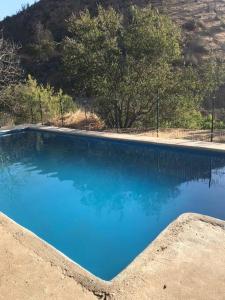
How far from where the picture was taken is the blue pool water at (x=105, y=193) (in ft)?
19.4

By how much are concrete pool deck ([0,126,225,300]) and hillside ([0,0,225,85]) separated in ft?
72.9

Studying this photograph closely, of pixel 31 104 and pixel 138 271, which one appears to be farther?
pixel 31 104

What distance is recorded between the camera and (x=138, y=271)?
171 inches

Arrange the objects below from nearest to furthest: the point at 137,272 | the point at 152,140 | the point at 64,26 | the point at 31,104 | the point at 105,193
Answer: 1. the point at 137,272
2. the point at 105,193
3. the point at 152,140
4. the point at 31,104
5. the point at 64,26

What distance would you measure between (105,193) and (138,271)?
12.4ft

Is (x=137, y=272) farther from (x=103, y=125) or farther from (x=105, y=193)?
(x=103, y=125)

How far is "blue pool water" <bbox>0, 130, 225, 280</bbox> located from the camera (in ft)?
19.4

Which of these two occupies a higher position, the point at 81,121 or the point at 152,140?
the point at 81,121

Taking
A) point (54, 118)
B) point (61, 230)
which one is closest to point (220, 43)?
point (54, 118)

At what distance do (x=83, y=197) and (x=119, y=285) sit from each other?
384 cm

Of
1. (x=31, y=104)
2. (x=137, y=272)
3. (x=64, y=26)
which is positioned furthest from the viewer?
(x=64, y=26)

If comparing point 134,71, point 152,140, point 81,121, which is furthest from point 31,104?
point 152,140

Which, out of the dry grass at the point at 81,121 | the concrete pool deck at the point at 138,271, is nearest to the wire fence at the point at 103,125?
the dry grass at the point at 81,121

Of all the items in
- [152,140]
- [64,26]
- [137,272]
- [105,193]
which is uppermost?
[64,26]
